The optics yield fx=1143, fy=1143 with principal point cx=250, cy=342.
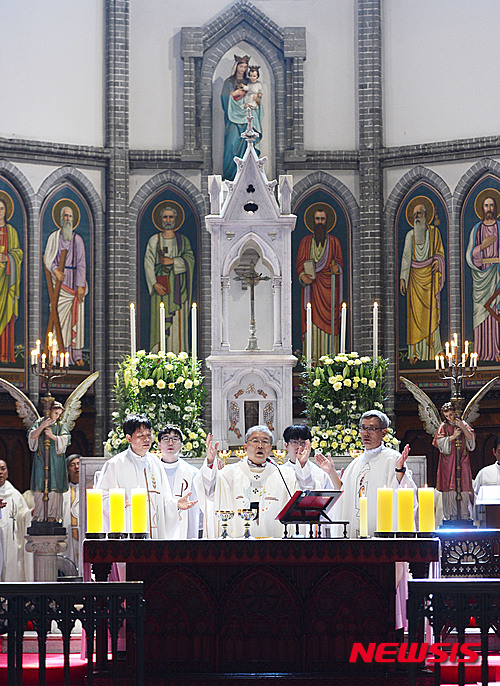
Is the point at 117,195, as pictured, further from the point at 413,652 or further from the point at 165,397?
the point at 413,652

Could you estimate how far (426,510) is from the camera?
673cm

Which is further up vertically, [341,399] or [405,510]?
[341,399]

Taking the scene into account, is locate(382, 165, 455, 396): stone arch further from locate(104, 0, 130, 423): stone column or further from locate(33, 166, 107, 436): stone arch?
locate(33, 166, 107, 436): stone arch

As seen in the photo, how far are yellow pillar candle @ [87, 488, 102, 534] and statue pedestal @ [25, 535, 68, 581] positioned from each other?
4307 millimetres

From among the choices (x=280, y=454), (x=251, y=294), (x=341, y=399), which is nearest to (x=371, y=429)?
(x=280, y=454)

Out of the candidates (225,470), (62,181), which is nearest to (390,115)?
(62,181)

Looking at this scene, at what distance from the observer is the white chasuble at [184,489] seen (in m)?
8.50

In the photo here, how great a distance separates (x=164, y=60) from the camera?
1592 cm

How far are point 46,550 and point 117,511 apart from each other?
4442mm

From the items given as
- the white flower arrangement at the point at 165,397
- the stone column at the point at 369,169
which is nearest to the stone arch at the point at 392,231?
the stone column at the point at 369,169

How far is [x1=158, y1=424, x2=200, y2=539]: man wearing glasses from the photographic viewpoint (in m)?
8.55

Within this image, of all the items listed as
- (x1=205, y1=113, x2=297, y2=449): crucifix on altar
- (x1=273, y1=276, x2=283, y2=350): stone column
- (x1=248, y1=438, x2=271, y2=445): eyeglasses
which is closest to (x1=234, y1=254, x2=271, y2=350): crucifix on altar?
(x1=205, y1=113, x2=297, y2=449): crucifix on altar

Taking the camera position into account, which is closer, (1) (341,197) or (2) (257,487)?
(2) (257,487)

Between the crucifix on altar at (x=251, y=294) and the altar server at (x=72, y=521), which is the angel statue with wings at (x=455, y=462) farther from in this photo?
the altar server at (x=72, y=521)
